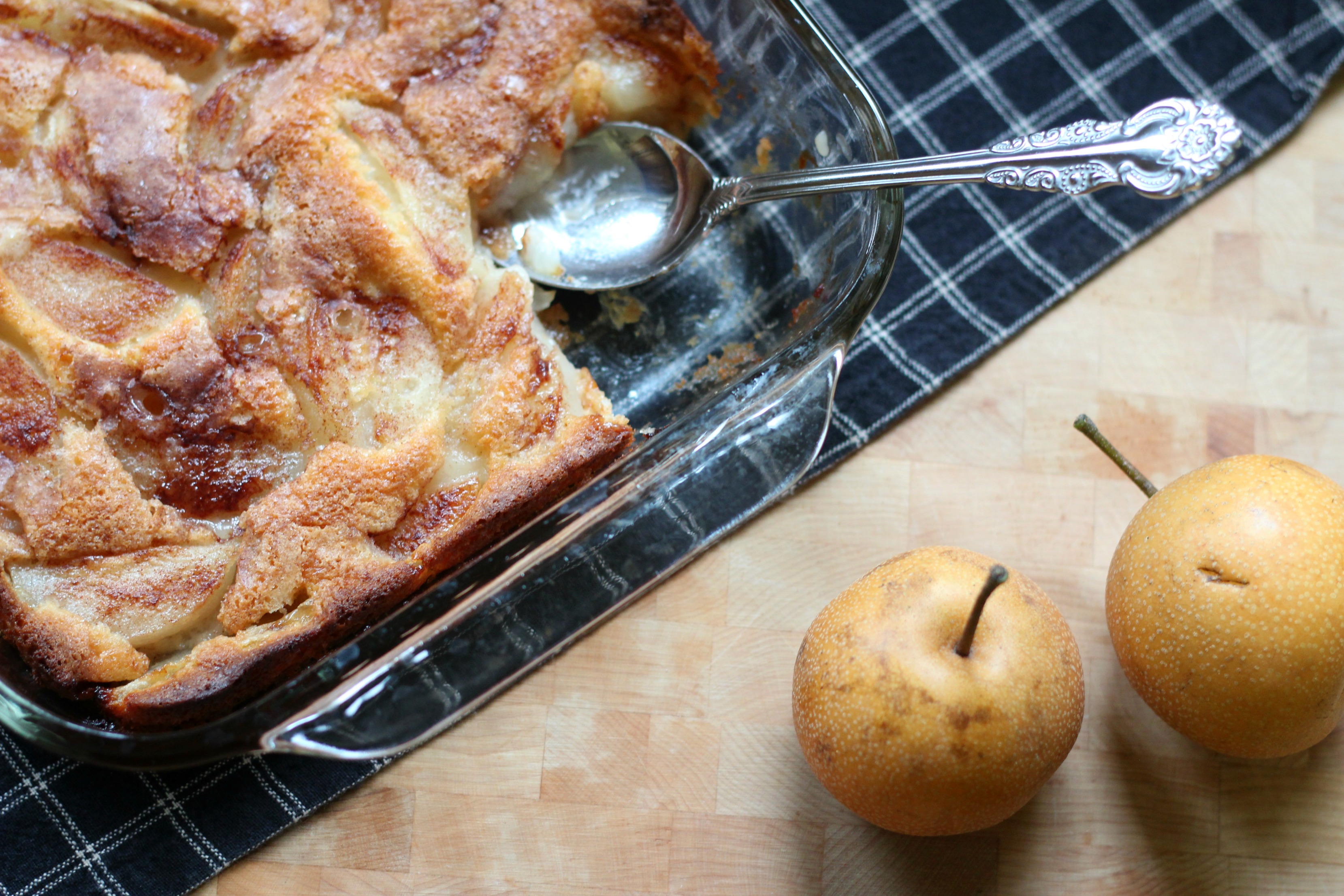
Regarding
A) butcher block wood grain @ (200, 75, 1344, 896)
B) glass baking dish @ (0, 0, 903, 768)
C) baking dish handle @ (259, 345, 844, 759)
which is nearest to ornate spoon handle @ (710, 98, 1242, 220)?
glass baking dish @ (0, 0, 903, 768)

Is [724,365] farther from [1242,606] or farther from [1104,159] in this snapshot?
[1242,606]

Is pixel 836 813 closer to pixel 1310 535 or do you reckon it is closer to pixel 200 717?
pixel 1310 535

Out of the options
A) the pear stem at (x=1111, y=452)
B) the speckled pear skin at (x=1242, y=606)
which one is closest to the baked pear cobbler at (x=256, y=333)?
the pear stem at (x=1111, y=452)

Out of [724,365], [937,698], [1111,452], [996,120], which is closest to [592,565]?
[724,365]

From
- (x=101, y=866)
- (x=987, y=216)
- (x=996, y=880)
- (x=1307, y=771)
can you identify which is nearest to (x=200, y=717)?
(x=101, y=866)

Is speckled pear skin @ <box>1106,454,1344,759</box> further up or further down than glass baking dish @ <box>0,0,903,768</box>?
further down

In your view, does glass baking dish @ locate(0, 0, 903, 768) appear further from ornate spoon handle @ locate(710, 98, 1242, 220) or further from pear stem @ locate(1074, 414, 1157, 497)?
pear stem @ locate(1074, 414, 1157, 497)
